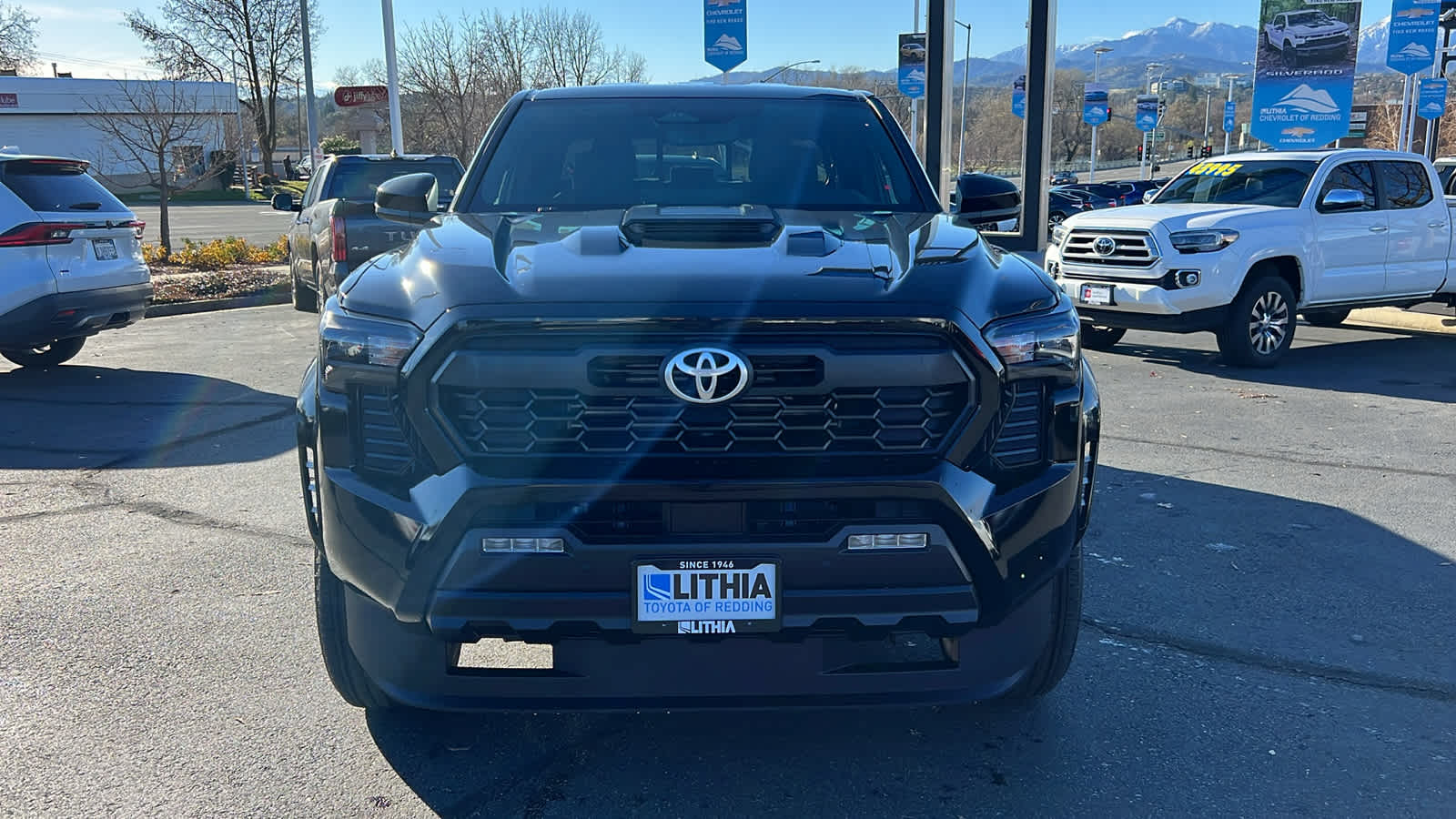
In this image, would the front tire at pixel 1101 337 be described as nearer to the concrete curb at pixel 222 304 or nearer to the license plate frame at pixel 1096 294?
the license plate frame at pixel 1096 294

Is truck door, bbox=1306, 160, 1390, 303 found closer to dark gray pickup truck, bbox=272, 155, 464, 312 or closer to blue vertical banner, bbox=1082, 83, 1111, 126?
dark gray pickup truck, bbox=272, 155, 464, 312

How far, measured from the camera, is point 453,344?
2551mm

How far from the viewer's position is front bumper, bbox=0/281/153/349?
28.0 feet

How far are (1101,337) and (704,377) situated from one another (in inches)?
381

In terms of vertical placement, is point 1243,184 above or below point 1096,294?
above

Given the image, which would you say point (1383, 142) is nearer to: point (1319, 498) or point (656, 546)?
point (1319, 498)

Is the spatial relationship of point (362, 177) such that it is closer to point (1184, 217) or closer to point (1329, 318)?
point (1184, 217)

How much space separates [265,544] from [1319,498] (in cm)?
513

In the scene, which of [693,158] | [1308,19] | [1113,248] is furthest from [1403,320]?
[693,158]

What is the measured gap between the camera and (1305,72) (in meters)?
19.8

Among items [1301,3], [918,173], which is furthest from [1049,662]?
[1301,3]

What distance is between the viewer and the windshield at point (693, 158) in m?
4.01

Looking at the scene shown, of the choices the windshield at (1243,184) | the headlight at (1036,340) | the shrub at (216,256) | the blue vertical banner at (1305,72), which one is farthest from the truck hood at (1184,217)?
the shrub at (216,256)

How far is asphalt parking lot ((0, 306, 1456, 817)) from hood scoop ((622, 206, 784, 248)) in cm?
130
